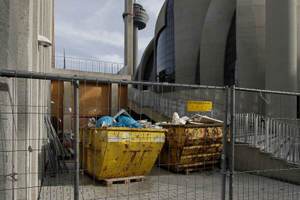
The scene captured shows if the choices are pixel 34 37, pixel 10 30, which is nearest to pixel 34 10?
pixel 34 37

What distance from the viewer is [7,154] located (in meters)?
3.00

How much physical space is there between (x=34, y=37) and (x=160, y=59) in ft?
103

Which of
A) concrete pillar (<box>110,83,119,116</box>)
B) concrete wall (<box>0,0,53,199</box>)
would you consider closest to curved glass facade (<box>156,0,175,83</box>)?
concrete pillar (<box>110,83,119,116</box>)

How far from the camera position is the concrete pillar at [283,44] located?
13.1 meters

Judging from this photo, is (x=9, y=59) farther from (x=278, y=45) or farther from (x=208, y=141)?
(x=278, y=45)

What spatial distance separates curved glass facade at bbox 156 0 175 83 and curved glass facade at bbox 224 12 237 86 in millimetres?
9624

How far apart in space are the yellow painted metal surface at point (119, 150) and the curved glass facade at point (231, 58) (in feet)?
57.9

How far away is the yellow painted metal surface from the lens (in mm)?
5707

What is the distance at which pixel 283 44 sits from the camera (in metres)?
13.2

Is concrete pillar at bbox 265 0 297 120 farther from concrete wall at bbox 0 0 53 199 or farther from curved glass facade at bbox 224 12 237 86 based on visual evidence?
concrete wall at bbox 0 0 53 199

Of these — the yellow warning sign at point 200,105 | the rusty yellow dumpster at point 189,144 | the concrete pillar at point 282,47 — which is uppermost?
the concrete pillar at point 282,47

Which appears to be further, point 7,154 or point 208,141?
point 208,141

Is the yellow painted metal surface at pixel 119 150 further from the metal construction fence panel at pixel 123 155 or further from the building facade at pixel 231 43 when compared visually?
the building facade at pixel 231 43

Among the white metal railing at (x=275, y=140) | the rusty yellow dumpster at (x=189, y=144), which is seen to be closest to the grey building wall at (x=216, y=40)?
the white metal railing at (x=275, y=140)
